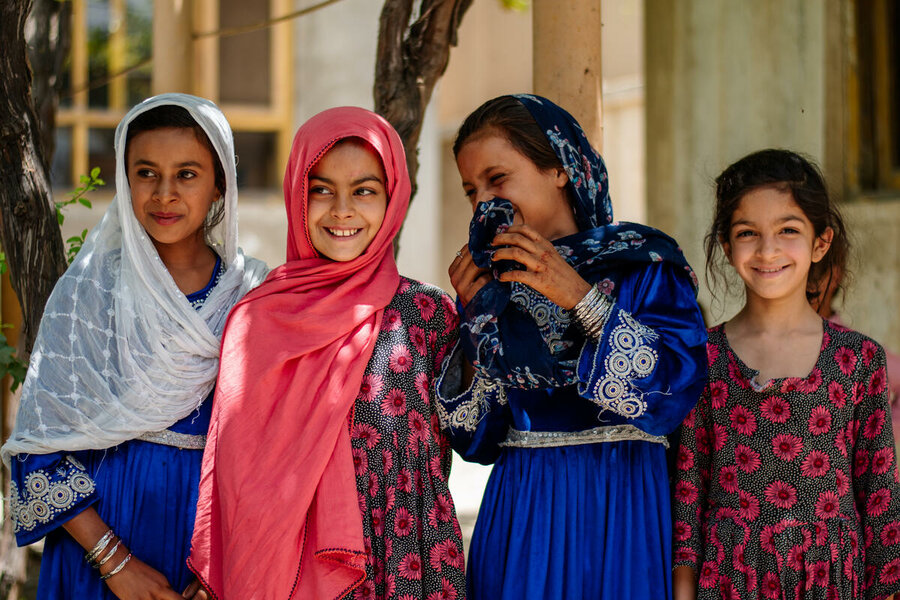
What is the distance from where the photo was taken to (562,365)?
2.22 meters

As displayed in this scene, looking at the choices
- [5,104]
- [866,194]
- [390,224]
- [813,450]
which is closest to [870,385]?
[813,450]

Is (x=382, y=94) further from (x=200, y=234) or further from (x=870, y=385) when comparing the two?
(x=870, y=385)

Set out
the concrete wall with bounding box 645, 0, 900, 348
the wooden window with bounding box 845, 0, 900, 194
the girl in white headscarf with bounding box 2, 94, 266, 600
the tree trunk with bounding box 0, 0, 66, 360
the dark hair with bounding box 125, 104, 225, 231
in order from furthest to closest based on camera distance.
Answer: the wooden window with bounding box 845, 0, 900, 194 → the concrete wall with bounding box 645, 0, 900, 348 → the tree trunk with bounding box 0, 0, 66, 360 → the dark hair with bounding box 125, 104, 225, 231 → the girl in white headscarf with bounding box 2, 94, 266, 600

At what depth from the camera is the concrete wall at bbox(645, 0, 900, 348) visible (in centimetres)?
522

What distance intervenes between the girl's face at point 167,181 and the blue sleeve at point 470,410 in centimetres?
76

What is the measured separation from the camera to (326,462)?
7.29 ft

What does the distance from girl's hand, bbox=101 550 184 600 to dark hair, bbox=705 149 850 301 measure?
1.59 metres

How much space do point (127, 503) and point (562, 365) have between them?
1.08 metres

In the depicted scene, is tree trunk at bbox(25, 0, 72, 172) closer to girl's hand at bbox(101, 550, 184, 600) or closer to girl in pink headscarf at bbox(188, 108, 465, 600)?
girl in pink headscarf at bbox(188, 108, 465, 600)

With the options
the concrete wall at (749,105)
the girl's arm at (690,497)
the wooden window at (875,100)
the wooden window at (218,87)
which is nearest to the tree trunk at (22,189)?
the girl's arm at (690,497)

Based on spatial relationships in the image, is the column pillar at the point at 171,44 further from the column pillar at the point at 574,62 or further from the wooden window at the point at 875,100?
the wooden window at the point at 875,100

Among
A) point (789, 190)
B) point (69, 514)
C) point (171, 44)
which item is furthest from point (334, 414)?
point (171, 44)

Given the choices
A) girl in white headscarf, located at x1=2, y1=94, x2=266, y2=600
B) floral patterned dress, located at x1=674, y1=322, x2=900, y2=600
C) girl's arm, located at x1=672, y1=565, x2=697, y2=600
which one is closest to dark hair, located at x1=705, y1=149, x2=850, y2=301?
floral patterned dress, located at x1=674, y1=322, x2=900, y2=600

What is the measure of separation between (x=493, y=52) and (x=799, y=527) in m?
10.1
